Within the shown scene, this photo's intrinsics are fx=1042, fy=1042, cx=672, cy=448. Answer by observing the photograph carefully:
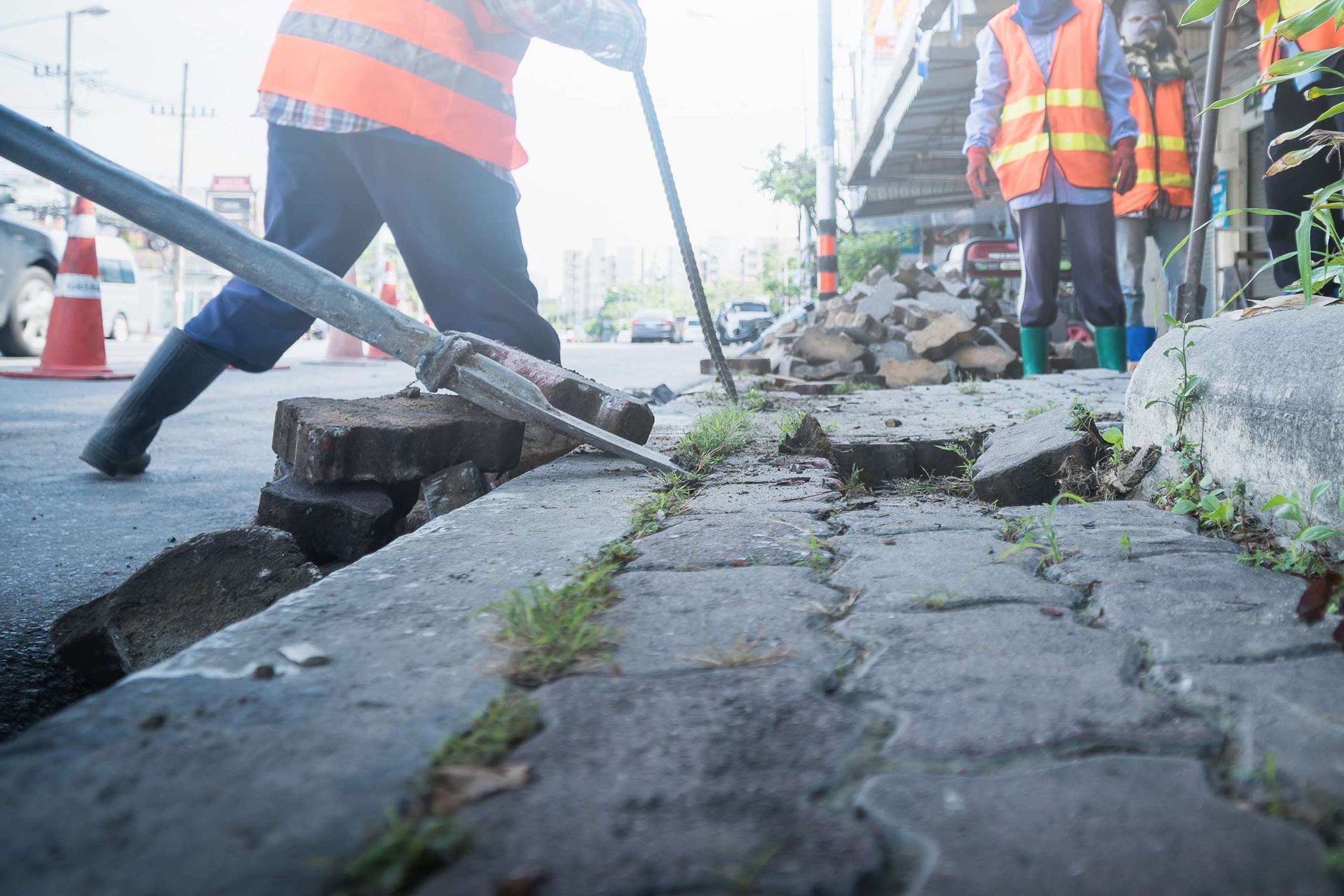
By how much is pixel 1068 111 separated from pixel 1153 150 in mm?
1129

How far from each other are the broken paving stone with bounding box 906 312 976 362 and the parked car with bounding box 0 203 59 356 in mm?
6718

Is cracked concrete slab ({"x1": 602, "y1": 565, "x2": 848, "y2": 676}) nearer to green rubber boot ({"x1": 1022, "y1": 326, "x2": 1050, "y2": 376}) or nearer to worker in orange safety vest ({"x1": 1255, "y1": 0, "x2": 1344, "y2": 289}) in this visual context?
worker in orange safety vest ({"x1": 1255, "y1": 0, "x2": 1344, "y2": 289})

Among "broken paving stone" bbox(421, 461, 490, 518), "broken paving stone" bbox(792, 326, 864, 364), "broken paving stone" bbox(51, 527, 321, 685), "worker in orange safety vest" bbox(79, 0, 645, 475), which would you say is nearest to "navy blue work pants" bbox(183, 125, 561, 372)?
"worker in orange safety vest" bbox(79, 0, 645, 475)

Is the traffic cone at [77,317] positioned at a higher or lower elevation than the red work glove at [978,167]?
lower

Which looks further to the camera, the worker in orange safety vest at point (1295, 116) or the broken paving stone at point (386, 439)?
the worker in orange safety vest at point (1295, 116)

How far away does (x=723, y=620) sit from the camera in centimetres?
132

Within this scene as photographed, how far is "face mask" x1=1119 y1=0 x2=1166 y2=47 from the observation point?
6227mm

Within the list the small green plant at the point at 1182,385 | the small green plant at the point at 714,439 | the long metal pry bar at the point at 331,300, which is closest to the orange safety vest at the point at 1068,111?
the small green plant at the point at 714,439

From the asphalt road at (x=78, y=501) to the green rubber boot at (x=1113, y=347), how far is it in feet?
14.1

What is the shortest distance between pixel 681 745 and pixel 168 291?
205ft

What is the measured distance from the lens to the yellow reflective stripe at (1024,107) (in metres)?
5.29

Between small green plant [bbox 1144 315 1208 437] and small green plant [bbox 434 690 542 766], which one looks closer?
small green plant [bbox 434 690 542 766]

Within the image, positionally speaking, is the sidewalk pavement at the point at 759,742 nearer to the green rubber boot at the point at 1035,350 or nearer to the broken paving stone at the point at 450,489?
the broken paving stone at the point at 450,489

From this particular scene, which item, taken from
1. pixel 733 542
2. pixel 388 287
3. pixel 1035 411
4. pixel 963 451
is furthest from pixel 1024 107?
pixel 388 287
